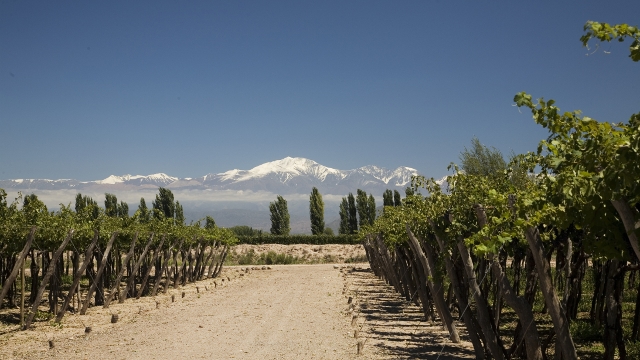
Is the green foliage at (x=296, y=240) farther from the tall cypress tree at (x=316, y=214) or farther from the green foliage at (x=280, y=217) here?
the green foliage at (x=280, y=217)

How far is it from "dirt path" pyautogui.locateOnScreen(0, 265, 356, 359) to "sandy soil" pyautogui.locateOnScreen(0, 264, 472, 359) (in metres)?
0.02

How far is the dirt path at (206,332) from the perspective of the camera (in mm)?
10625

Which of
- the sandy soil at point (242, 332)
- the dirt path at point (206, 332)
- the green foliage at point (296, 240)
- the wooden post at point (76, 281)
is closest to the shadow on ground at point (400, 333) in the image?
the sandy soil at point (242, 332)

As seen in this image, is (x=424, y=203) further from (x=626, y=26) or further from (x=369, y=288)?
(x=369, y=288)

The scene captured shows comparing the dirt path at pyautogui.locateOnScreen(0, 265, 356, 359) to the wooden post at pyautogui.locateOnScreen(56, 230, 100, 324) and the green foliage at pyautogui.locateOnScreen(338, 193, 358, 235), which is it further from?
the green foliage at pyautogui.locateOnScreen(338, 193, 358, 235)

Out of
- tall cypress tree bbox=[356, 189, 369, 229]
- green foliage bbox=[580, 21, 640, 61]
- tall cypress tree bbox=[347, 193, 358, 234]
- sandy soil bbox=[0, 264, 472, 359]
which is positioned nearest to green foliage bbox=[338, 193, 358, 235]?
tall cypress tree bbox=[347, 193, 358, 234]

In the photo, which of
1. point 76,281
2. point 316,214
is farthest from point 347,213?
point 76,281

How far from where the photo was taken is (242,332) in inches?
507

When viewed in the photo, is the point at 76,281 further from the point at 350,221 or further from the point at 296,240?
the point at 350,221

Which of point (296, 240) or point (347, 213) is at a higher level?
point (347, 213)

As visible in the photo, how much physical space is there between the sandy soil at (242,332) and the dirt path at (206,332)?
2cm

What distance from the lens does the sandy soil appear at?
10547 millimetres

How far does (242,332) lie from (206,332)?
2.58ft

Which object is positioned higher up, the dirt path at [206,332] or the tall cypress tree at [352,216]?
the tall cypress tree at [352,216]
